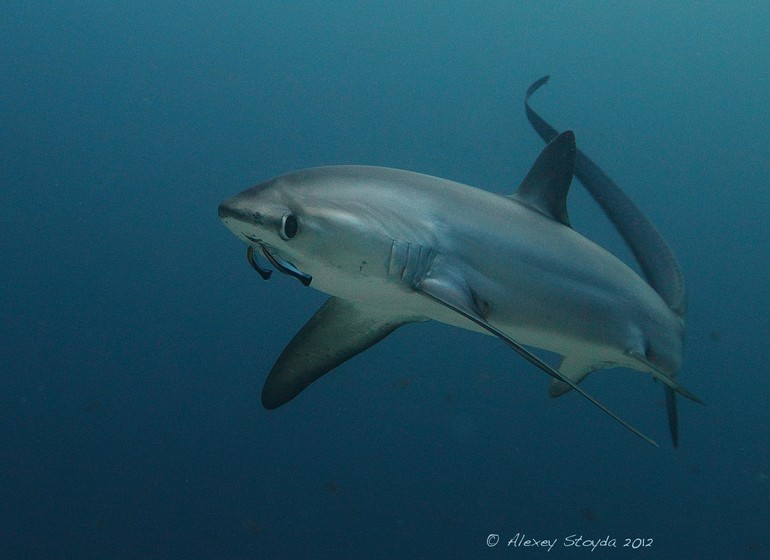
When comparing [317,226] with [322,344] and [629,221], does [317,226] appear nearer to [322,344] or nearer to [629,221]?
[322,344]

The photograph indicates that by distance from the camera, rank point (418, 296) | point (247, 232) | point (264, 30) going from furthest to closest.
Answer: point (264, 30) < point (418, 296) < point (247, 232)

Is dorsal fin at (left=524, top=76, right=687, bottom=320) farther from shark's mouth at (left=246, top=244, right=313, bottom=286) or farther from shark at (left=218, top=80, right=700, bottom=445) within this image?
shark's mouth at (left=246, top=244, right=313, bottom=286)

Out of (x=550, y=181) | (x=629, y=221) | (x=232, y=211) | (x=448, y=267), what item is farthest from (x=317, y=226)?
(x=629, y=221)

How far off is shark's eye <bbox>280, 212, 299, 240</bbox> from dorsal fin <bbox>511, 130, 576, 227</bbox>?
1253mm

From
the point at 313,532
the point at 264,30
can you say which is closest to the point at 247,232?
the point at 313,532

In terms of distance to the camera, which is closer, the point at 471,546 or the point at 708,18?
the point at 471,546

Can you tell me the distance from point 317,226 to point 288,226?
0.34 feet

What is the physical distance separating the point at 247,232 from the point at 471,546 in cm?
516

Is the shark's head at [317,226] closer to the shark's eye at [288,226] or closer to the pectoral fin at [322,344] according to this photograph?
the shark's eye at [288,226]

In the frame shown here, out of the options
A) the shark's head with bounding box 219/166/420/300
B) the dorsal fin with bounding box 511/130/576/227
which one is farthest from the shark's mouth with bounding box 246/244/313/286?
the dorsal fin with bounding box 511/130/576/227

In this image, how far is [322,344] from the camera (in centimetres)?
282

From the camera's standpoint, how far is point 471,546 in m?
5.86

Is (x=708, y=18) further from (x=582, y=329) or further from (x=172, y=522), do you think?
(x=172, y=522)

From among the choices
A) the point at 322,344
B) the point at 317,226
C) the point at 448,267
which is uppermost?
the point at 317,226
